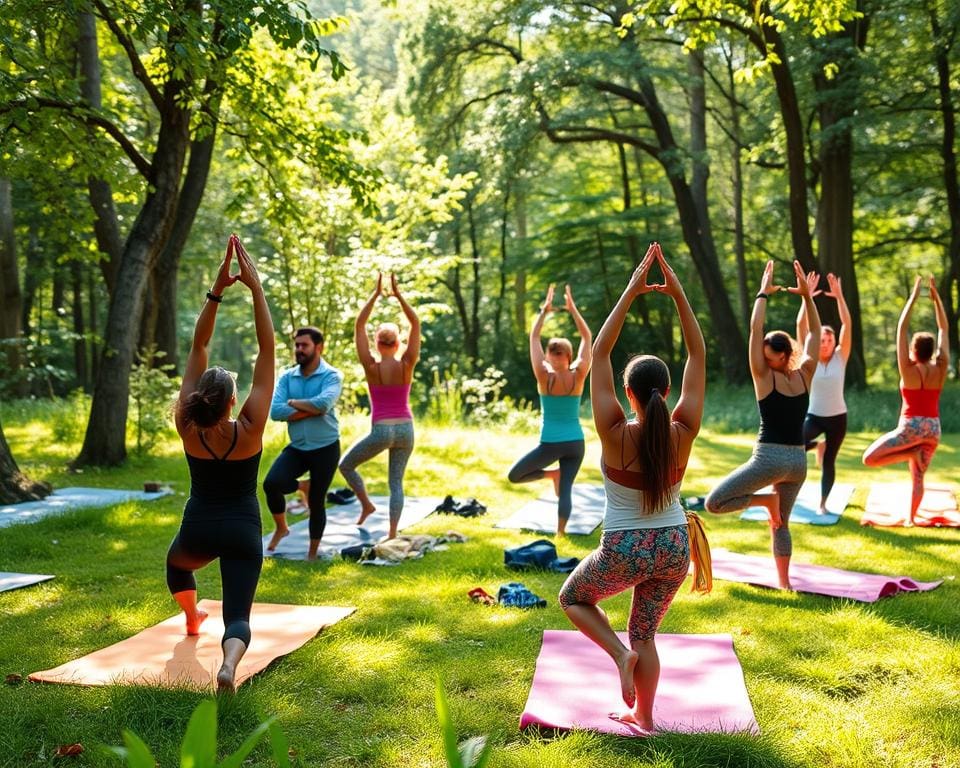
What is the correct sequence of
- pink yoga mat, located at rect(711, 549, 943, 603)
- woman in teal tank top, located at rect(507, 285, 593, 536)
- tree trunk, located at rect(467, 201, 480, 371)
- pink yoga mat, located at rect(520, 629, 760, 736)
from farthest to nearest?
1. tree trunk, located at rect(467, 201, 480, 371)
2. woman in teal tank top, located at rect(507, 285, 593, 536)
3. pink yoga mat, located at rect(711, 549, 943, 603)
4. pink yoga mat, located at rect(520, 629, 760, 736)

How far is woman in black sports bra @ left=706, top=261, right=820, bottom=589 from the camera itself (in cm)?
585

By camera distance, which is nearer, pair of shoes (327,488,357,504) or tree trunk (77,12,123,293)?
pair of shoes (327,488,357,504)

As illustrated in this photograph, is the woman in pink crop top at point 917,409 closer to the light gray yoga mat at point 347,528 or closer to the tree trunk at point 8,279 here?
the light gray yoga mat at point 347,528

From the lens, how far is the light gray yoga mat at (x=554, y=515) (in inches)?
321

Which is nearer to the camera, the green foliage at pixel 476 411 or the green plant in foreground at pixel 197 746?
the green plant in foreground at pixel 197 746

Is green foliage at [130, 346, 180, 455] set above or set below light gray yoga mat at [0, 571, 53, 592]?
above

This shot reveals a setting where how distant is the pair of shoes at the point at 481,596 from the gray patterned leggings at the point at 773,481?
1.69 m

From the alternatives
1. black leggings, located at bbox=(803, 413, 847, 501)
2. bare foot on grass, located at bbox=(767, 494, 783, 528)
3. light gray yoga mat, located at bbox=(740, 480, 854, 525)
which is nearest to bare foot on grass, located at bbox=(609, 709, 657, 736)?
bare foot on grass, located at bbox=(767, 494, 783, 528)

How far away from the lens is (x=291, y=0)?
24.9ft

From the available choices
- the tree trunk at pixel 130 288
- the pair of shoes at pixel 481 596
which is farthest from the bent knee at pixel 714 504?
the tree trunk at pixel 130 288

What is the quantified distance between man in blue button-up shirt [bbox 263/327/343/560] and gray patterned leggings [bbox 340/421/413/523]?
407mm

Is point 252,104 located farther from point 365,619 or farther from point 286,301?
point 365,619

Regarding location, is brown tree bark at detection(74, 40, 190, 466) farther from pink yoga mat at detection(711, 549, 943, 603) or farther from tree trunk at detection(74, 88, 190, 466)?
pink yoga mat at detection(711, 549, 943, 603)

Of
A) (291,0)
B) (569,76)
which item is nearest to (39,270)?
(569,76)
